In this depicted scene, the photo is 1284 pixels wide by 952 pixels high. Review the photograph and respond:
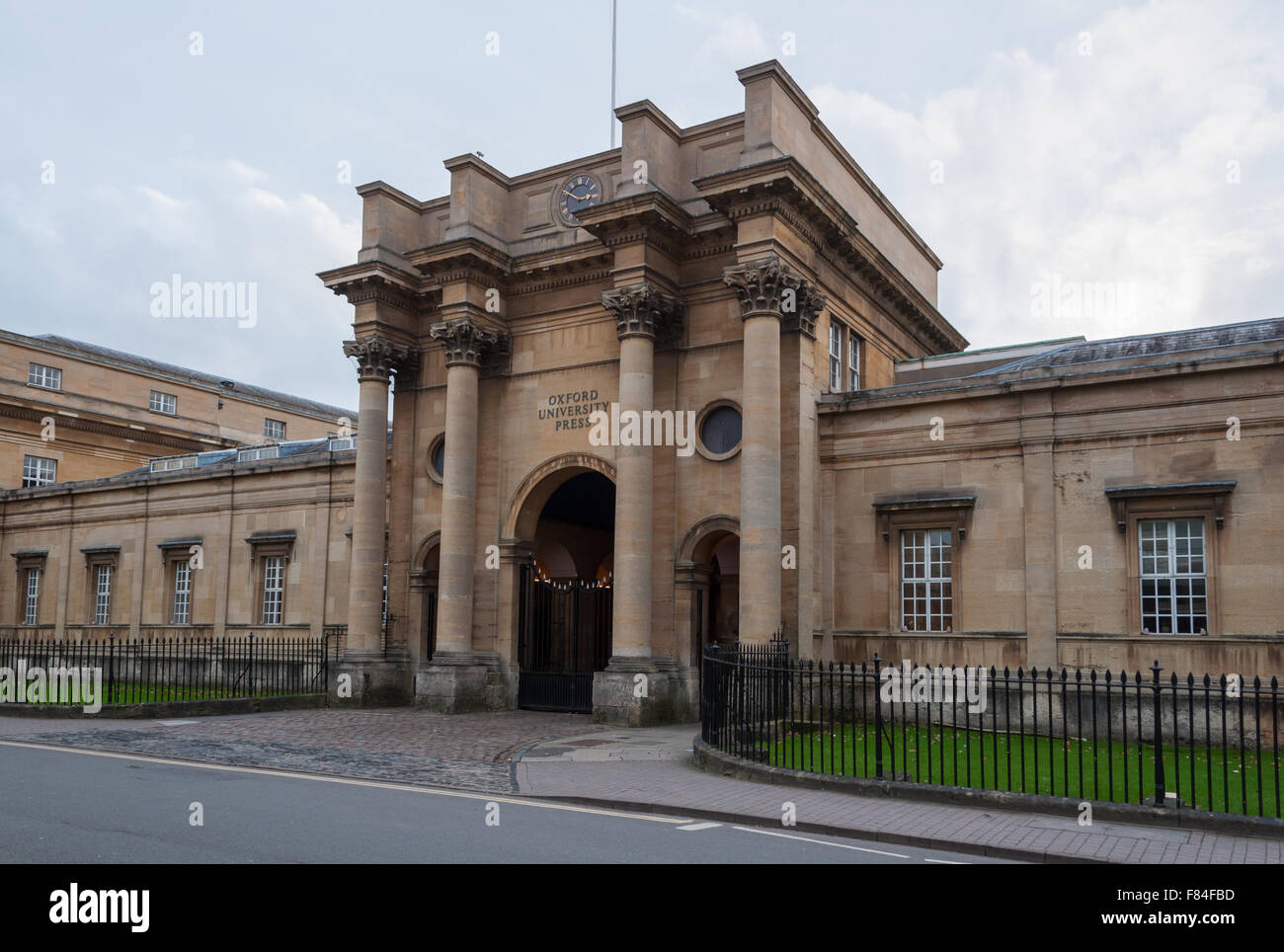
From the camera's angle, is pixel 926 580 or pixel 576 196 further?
pixel 576 196

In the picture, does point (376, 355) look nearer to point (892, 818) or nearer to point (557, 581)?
point (557, 581)

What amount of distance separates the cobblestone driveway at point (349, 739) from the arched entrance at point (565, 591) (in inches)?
38.8

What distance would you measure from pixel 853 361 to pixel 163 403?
125 feet

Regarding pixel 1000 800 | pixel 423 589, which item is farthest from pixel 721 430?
pixel 1000 800

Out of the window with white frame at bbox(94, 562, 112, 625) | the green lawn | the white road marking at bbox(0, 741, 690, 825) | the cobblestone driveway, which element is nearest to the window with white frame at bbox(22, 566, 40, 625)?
the window with white frame at bbox(94, 562, 112, 625)

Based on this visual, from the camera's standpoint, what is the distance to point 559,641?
27.8 metres

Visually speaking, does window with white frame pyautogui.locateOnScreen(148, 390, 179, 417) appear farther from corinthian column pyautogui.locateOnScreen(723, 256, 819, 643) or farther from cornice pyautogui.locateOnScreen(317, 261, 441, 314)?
corinthian column pyautogui.locateOnScreen(723, 256, 819, 643)

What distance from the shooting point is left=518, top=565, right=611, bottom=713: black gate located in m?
23.9

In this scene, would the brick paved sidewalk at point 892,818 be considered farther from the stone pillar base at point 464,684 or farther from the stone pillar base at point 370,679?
the stone pillar base at point 370,679

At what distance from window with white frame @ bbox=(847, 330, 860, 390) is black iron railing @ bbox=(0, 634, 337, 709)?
45.8ft

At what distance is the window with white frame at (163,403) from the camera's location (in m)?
50.8

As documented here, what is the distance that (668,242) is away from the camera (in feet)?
75.2

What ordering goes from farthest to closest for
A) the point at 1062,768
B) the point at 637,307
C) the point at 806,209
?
the point at 637,307
the point at 806,209
the point at 1062,768
